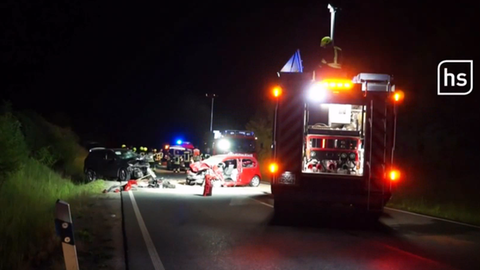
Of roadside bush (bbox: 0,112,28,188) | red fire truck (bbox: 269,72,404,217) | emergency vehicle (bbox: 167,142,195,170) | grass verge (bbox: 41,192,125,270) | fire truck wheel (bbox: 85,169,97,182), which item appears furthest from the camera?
emergency vehicle (bbox: 167,142,195,170)

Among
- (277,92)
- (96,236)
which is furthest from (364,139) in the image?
(96,236)

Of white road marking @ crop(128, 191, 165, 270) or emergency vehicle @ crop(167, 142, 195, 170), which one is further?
emergency vehicle @ crop(167, 142, 195, 170)

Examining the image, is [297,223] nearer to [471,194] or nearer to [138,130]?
[471,194]

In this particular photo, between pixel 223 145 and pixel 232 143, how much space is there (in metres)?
0.57

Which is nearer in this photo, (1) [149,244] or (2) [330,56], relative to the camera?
(1) [149,244]

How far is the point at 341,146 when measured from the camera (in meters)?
14.9

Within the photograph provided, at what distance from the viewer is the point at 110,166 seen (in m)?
26.3

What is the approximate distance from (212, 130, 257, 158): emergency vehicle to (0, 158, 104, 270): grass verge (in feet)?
49.7

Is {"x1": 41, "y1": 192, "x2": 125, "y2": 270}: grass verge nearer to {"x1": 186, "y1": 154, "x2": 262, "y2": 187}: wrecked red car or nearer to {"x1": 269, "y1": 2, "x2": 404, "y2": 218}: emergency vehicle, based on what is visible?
{"x1": 269, "y1": 2, "x2": 404, "y2": 218}: emergency vehicle

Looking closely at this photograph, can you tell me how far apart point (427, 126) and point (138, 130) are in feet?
305

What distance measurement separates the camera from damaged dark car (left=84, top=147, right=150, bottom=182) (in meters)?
26.2

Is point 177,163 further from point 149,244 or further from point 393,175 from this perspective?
Result: point 149,244


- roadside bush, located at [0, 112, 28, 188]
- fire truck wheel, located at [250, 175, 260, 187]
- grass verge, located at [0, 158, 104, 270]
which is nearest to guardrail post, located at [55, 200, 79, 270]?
grass verge, located at [0, 158, 104, 270]

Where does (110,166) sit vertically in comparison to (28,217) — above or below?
above
